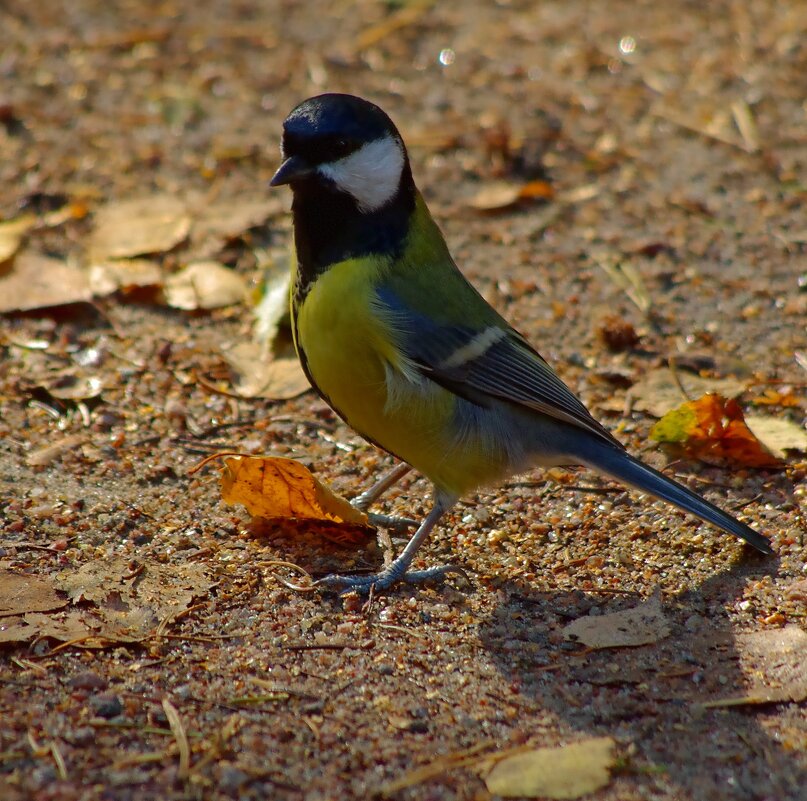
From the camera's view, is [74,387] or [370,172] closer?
[370,172]

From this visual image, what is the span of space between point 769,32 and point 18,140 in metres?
4.79

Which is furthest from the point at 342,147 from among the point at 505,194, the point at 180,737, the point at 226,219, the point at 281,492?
the point at 505,194

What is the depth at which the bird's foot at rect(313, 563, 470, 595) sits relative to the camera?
3.50 meters

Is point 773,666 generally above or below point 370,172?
below

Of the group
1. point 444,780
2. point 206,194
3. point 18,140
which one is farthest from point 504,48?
point 444,780

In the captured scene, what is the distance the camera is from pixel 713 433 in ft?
13.6

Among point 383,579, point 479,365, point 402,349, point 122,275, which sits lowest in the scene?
point 383,579

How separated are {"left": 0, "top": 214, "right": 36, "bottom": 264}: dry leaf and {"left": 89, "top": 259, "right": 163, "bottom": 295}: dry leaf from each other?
0.37 metres

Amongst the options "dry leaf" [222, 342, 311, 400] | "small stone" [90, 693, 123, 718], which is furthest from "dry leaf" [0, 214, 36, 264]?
"small stone" [90, 693, 123, 718]

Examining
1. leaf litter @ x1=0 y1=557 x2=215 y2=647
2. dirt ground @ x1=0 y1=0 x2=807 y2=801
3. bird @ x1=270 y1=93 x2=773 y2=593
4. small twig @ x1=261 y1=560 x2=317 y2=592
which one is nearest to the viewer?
dirt ground @ x1=0 y1=0 x2=807 y2=801

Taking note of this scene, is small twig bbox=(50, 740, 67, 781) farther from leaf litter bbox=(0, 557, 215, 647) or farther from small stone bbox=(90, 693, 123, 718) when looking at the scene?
leaf litter bbox=(0, 557, 215, 647)

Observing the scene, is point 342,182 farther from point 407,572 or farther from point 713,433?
point 713,433

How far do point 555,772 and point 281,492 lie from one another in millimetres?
1406

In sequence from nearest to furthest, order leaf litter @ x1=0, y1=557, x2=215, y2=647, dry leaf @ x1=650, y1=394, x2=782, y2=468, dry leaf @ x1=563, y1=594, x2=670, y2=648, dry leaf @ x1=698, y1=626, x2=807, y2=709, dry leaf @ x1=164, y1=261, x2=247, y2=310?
dry leaf @ x1=698, y1=626, x2=807, y2=709 → leaf litter @ x1=0, y1=557, x2=215, y2=647 → dry leaf @ x1=563, y1=594, x2=670, y2=648 → dry leaf @ x1=650, y1=394, x2=782, y2=468 → dry leaf @ x1=164, y1=261, x2=247, y2=310
